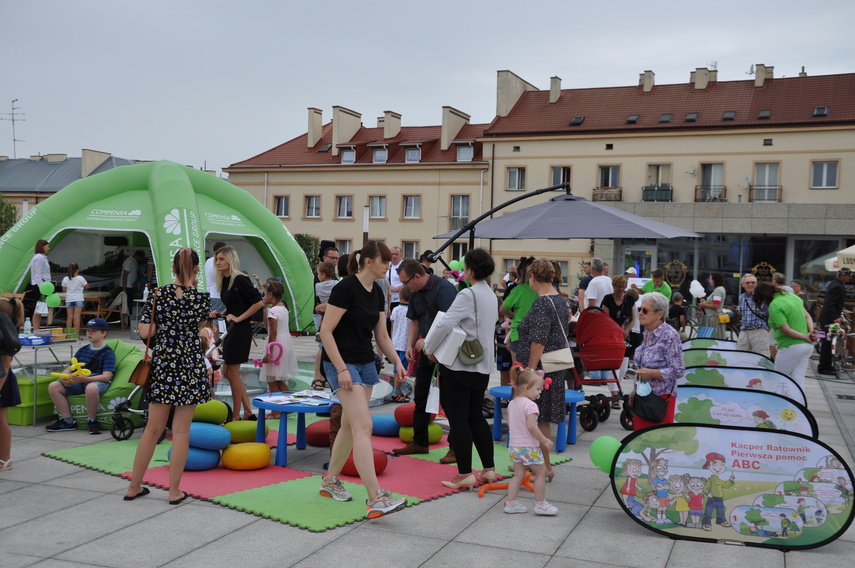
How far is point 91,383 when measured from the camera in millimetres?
8055

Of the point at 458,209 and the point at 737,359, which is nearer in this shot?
the point at 737,359

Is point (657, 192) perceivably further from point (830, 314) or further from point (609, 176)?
point (830, 314)

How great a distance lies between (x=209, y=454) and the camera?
6.68 metres

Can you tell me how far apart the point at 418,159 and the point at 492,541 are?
140ft

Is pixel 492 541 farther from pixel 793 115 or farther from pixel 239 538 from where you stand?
pixel 793 115

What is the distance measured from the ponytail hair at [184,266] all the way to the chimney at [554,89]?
40.5m

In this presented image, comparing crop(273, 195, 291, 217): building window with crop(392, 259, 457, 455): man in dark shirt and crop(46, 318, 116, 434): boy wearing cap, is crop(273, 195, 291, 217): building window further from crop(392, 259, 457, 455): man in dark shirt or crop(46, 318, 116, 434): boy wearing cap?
crop(392, 259, 457, 455): man in dark shirt

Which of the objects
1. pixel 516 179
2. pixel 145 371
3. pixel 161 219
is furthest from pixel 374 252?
pixel 516 179

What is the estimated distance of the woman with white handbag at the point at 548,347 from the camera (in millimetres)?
6680

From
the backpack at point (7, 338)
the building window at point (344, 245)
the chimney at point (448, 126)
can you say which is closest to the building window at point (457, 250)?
the chimney at point (448, 126)

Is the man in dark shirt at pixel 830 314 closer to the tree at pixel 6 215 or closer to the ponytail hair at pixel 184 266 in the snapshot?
the ponytail hair at pixel 184 266

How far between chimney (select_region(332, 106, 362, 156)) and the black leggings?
44.0 m

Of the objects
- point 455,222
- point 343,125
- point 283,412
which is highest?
point 343,125

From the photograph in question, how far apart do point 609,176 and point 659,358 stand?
35.4 meters
